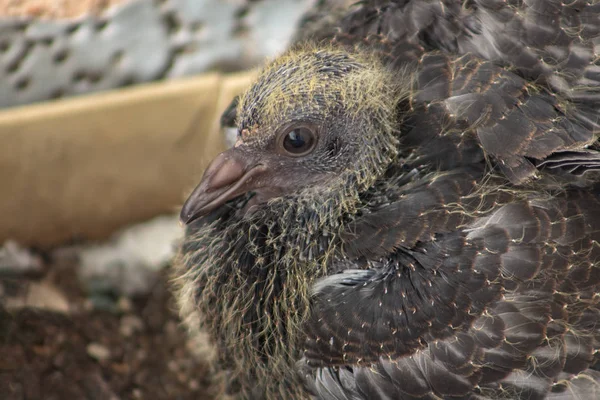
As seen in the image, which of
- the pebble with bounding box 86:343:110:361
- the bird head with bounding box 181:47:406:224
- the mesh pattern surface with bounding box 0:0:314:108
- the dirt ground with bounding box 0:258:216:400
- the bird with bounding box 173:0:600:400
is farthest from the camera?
the mesh pattern surface with bounding box 0:0:314:108

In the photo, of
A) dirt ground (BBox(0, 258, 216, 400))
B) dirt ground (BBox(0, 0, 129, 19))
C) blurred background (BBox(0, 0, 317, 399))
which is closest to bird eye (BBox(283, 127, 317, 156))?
blurred background (BBox(0, 0, 317, 399))

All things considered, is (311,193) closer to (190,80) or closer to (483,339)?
(483,339)

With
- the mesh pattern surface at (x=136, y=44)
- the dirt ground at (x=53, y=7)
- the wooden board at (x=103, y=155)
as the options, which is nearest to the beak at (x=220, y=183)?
the wooden board at (x=103, y=155)

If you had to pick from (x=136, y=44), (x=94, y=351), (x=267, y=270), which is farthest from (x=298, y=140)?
(x=136, y=44)

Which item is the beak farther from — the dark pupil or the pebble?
the pebble

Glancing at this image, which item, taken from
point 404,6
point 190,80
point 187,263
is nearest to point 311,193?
point 187,263

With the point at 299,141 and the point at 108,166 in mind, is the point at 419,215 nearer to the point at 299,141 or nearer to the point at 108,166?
the point at 299,141

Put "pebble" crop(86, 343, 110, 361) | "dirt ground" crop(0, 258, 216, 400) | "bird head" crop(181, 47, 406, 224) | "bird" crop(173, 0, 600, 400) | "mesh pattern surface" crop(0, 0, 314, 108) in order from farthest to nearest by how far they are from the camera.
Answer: "mesh pattern surface" crop(0, 0, 314, 108), "pebble" crop(86, 343, 110, 361), "dirt ground" crop(0, 258, 216, 400), "bird head" crop(181, 47, 406, 224), "bird" crop(173, 0, 600, 400)
